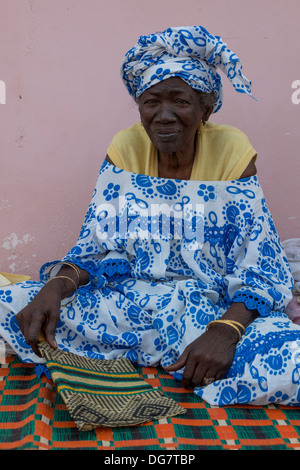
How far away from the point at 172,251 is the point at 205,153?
1.68ft

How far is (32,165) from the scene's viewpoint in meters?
3.72

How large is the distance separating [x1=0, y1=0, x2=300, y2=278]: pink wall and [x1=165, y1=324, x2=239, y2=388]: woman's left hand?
55.0 inches

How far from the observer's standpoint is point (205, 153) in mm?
3025

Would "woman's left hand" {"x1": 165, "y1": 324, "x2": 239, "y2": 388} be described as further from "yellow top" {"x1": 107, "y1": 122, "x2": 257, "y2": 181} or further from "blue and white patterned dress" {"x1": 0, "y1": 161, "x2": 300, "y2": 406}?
"yellow top" {"x1": 107, "y1": 122, "x2": 257, "y2": 181}

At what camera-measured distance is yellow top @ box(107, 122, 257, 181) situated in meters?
2.97

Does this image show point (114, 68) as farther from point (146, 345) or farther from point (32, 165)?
point (146, 345)

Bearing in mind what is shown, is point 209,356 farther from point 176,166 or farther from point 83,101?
point 83,101

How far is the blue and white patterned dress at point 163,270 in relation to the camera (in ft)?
9.10

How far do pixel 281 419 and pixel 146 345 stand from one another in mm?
721

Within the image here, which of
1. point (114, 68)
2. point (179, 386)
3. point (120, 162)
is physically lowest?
point (179, 386)

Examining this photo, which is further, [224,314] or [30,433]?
[224,314]

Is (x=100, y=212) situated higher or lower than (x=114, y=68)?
lower

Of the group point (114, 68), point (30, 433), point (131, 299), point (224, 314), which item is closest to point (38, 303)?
point (131, 299)

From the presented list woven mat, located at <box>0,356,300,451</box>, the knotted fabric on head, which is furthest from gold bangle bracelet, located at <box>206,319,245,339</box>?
the knotted fabric on head
